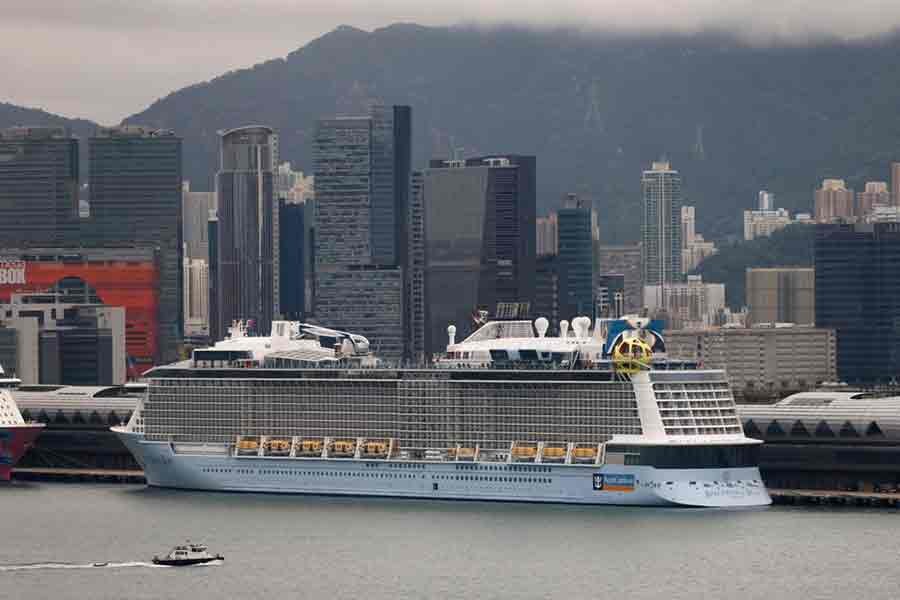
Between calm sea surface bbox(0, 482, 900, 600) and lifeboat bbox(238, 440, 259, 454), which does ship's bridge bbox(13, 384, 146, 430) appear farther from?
calm sea surface bbox(0, 482, 900, 600)

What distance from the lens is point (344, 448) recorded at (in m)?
106

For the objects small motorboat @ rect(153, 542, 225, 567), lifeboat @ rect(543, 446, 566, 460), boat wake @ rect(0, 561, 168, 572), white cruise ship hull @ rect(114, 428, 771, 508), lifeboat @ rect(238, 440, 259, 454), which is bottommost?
boat wake @ rect(0, 561, 168, 572)

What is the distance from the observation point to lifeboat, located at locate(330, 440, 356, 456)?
4154 inches

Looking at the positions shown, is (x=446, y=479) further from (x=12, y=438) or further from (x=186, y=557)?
(x=12, y=438)

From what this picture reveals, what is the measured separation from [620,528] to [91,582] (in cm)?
2036

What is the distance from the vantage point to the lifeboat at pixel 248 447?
107875 mm

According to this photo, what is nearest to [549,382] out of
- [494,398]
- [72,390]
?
[494,398]

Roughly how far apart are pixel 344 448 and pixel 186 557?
2292 cm

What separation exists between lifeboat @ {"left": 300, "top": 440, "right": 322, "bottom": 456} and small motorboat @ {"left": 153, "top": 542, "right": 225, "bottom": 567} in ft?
71.9

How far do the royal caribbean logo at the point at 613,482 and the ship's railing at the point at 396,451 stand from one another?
2.48 ft

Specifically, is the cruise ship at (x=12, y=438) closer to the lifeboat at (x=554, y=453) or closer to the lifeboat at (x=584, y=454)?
the lifeboat at (x=554, y=453)

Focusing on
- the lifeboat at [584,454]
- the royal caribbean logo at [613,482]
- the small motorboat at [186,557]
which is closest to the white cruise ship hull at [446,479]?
the royal caribbean logo at [613,482]

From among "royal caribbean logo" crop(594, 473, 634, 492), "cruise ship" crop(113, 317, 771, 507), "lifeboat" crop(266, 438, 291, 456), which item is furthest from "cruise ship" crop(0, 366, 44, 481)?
"royal caribbean logo" crop(594, 473, 634, 492)

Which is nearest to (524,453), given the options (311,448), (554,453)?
(554,453)
